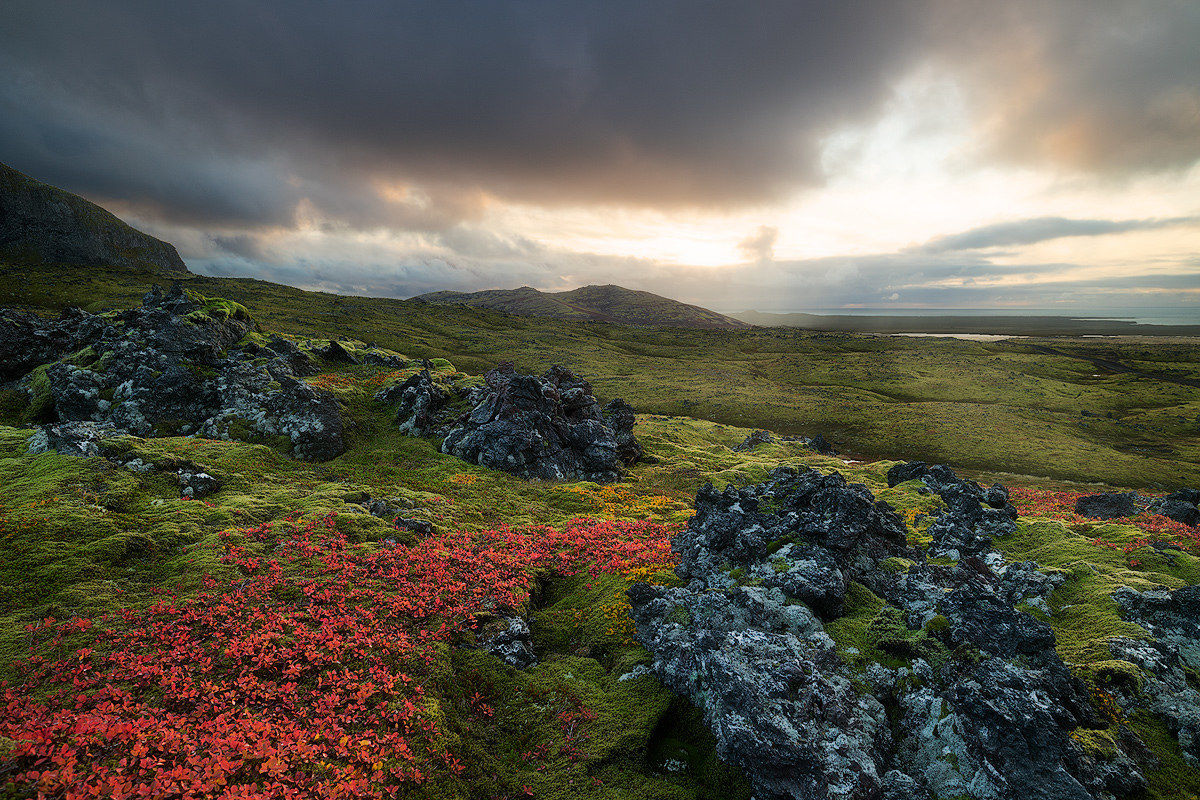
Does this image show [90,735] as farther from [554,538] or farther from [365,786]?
[554,538]

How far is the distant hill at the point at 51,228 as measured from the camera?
153 metres

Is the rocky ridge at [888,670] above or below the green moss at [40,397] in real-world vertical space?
below

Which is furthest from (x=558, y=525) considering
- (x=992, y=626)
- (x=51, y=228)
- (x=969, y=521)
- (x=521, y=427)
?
(x=51, y=228)

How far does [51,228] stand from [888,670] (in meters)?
260

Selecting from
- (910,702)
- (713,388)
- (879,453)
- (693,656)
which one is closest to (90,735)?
(693,656)

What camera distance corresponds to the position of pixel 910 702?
1347 cm

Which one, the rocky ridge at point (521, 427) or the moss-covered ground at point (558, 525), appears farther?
the rocky ridge at point (521, 427)

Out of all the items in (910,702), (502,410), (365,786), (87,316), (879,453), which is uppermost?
(87,316)

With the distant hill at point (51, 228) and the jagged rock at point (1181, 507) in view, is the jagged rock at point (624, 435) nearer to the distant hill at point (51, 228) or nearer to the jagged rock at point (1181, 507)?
the jagged rock at point (1181, 507)

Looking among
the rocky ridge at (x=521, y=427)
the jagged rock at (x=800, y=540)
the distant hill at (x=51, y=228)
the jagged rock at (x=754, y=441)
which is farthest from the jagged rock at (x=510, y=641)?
the distant hill at (x=51, y=228)

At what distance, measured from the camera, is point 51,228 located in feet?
528

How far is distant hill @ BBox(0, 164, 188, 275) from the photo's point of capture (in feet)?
502

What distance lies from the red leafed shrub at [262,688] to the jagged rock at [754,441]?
158 feet

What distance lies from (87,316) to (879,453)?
334 ft
